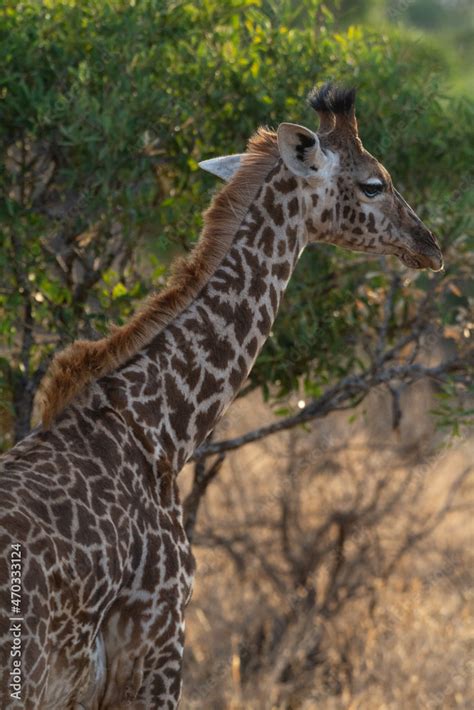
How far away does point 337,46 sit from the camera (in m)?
7.24

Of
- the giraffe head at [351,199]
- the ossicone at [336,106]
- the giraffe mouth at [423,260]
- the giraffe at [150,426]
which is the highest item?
the ossicone at [336,106]

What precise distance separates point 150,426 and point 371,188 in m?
1.54

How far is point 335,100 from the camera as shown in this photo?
5445mm

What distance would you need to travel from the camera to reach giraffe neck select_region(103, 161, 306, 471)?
4777mm

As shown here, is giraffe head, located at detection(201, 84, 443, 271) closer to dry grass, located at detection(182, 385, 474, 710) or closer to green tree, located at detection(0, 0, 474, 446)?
green tree, located at detection(0, 0, 474, 446)

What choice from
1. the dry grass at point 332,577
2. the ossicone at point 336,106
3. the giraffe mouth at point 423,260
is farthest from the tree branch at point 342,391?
the ossicone at point 336,106

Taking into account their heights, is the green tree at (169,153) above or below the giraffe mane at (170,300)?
above

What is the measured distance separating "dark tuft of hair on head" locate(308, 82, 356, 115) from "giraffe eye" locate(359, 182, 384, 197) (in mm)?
346

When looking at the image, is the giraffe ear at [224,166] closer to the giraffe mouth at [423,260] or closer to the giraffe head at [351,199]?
the giraffe head at [351,199]

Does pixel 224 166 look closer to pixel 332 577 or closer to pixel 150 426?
pixel 150 426

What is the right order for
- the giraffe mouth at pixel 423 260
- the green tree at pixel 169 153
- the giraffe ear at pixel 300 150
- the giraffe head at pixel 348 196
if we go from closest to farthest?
1. the giraffe ear at pixel 300 150
2. the giraffe head at pixel 348 196
3. the giraffe mouth at pixel 423 260
4. the green tree at pixel 169 153

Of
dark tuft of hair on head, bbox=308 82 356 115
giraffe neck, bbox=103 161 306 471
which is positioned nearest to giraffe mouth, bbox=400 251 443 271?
giraffe neck, bbox=103 161 306 471

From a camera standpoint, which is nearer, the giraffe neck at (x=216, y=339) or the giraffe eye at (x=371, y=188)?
the giraffe neck at (x=216, y=339)

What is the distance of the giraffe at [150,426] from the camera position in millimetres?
4078
